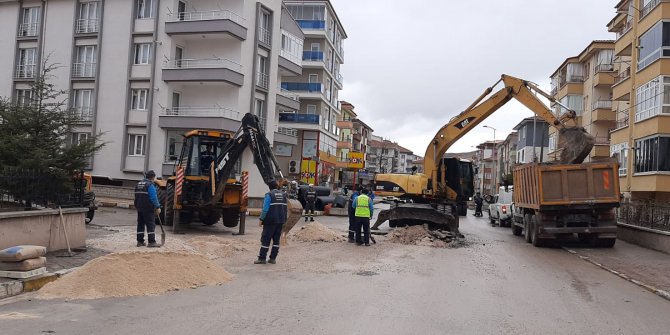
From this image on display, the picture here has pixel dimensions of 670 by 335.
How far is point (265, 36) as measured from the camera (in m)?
35.5

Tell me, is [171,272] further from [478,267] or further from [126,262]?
[478,267]

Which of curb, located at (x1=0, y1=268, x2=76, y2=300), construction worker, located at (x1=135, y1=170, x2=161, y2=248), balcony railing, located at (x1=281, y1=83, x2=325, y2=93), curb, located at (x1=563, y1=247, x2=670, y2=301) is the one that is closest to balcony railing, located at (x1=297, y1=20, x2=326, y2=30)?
balcony railing, located at (x1=281, y1=83, x2=325, y2=93)

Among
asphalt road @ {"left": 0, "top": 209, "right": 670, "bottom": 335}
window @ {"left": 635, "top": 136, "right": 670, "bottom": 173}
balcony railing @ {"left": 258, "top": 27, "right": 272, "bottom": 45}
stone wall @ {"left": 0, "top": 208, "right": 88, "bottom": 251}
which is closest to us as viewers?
asphalt road @ {"left": 0, "top": 209, "right": 670, "bottom": 335}

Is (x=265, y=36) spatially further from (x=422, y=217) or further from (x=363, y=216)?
(x=363, y=216)

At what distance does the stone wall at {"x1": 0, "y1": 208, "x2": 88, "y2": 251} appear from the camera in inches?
386

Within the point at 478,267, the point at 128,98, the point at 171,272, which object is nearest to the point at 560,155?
the point at 478,267

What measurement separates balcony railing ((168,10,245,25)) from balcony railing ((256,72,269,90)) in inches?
140

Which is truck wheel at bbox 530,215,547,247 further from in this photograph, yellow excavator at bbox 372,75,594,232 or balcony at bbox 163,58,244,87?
balcony at bbox 163,58,244,87

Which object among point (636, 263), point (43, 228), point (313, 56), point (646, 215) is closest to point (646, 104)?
point (646, 215)

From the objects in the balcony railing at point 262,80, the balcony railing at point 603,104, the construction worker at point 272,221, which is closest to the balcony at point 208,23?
the balcony railing at point 262,80

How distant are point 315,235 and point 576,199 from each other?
7910 mm

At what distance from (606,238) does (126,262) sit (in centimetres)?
1452

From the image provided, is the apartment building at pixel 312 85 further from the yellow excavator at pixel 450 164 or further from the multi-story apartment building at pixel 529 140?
the yellow excavator at pixel 450 164

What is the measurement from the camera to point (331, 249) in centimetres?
1490
